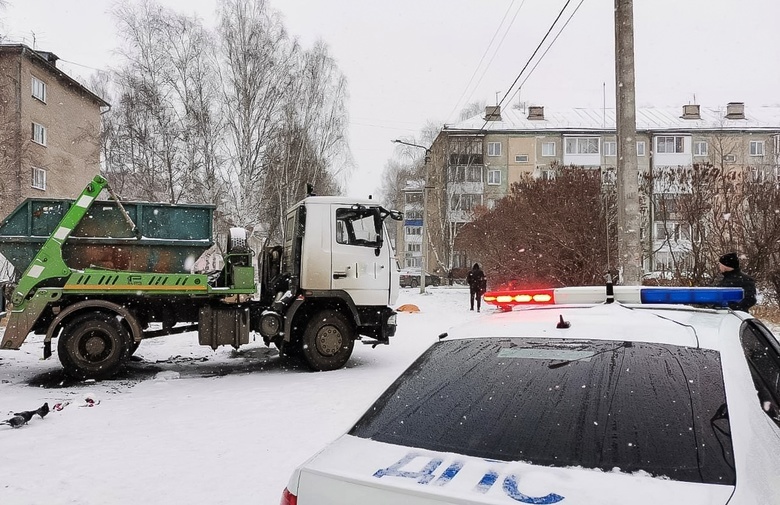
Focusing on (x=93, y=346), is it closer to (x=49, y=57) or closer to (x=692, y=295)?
(x=692, y=295)

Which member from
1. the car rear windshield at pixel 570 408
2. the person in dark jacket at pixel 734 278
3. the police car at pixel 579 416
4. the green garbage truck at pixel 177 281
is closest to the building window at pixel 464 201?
the green garbage truck at pixel 177 281

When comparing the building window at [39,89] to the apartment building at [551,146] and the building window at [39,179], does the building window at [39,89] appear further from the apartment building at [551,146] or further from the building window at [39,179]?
the apartment building at [551,146]

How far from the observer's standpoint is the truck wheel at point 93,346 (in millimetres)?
8195

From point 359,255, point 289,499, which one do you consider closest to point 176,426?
point 359,255

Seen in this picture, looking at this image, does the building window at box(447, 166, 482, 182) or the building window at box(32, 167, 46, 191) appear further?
the building window at box(447, 166, 482, 182)

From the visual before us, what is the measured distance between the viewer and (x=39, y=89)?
30.0 meters

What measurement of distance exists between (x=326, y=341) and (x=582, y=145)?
48.7 metres

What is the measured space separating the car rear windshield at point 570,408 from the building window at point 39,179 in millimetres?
31643

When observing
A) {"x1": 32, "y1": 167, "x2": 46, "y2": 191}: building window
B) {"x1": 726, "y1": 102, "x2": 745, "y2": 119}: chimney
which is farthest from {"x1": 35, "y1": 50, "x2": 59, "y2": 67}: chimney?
{"x1": 726, "y1": 102, "x2": 745, "y2": 119}: chimney

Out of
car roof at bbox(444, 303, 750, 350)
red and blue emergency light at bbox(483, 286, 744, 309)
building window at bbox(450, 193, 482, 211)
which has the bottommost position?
car roof at bbox(444, 303, 750, 350)

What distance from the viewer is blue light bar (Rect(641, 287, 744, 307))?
256 cm

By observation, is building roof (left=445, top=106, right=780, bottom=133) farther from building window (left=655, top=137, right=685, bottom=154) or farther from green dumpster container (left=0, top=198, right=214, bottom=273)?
green dumpster container (left=0, top=198, right=214, bottom=273)

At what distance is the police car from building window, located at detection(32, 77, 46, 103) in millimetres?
33197

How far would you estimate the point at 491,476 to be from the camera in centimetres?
166
